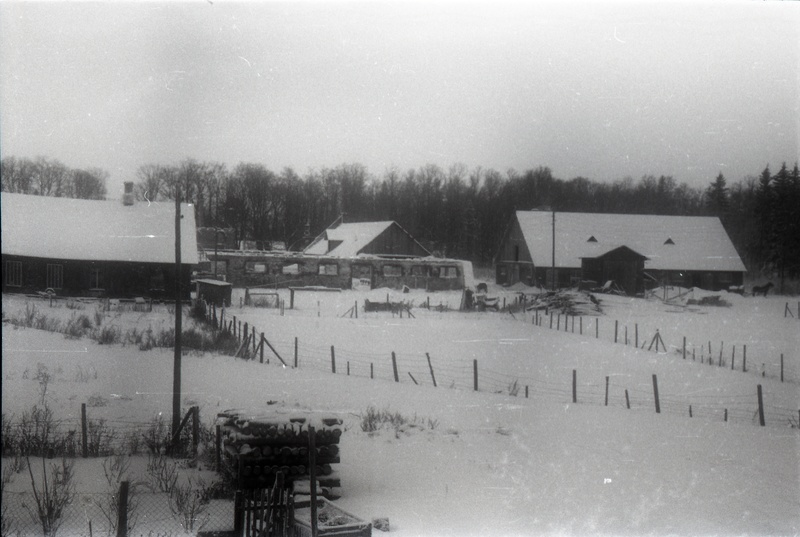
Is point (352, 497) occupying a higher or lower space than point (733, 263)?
lower

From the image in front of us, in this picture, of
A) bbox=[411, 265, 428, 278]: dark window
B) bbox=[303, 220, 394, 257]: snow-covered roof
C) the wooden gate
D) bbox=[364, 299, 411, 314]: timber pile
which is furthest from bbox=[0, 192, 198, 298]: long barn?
bbox=[411, 265, 428, 278]: dark window

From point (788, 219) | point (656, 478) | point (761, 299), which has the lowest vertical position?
point (656, 478)

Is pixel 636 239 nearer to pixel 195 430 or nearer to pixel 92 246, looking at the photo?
pixel 92 246

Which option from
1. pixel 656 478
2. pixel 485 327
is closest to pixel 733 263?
pixel 485 327

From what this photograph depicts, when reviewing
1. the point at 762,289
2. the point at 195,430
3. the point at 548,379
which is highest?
the point at 762,289

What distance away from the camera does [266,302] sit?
1184 inches

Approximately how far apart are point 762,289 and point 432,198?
14.0m

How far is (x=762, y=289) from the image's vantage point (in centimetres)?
2648

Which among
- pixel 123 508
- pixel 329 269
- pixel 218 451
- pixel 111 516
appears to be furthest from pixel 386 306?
pixel 123 508

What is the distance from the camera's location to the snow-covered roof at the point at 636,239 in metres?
35.5

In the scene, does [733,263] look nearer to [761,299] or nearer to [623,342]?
[761,299]

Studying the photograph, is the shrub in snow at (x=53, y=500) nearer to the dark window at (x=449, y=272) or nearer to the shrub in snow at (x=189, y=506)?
the shrub in snow at (x=189, y=506)

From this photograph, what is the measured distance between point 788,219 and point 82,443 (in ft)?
68.5

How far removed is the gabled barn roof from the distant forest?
1.04 m
